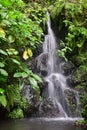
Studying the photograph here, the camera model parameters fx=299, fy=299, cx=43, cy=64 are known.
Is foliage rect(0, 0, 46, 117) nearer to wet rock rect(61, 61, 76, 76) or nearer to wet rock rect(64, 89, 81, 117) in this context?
wet rock rect(64, 89, 81, 117)

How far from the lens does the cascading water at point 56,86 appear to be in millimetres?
10500

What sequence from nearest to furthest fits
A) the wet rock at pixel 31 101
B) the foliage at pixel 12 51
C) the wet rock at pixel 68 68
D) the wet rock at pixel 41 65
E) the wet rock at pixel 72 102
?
the foliage at pixel 12 51 < the wet rock at pixel 31 101 < the wet rock at pixel 72 102 < the wet rock at pixel 41 65 < the wet rock at pixel 68 68

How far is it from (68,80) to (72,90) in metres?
0.51

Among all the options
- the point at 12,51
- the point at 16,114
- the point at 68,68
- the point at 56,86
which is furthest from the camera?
the point at 68,68

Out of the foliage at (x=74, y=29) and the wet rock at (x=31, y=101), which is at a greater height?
the foliage at (x=74, y=29)

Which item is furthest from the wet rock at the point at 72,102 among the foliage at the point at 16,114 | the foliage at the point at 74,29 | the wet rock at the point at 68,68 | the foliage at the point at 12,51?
the foliage at the point at 12,51

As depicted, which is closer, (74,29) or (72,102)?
(72,102)

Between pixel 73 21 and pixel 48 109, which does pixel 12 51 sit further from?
pixel 73 21

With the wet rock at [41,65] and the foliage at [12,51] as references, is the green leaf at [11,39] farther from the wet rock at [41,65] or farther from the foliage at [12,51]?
the wet rock at [41,65]

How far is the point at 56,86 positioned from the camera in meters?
11.0

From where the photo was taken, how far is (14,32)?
8.32 ft

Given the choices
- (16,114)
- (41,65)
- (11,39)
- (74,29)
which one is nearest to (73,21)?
(74,29)

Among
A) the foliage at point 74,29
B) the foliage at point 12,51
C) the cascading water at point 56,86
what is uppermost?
the foliage at point 74,29

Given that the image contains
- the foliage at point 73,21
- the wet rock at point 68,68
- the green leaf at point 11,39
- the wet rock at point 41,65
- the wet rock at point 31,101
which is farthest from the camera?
the foliage at point 73,21
